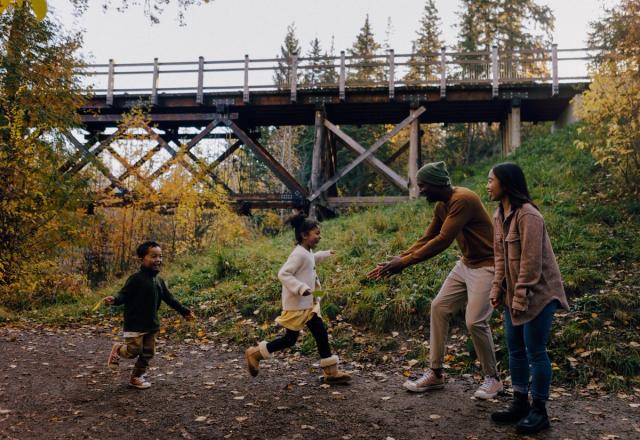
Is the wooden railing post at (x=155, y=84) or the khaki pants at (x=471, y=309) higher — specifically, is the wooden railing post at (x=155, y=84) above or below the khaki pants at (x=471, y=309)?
above

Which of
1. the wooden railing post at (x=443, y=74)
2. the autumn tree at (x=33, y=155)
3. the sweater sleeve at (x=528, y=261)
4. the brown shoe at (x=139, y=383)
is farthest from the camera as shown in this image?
the wooden railing post at (x=443, y=74)

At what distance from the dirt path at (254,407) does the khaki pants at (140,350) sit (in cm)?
25

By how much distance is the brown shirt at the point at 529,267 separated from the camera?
3.28 metres

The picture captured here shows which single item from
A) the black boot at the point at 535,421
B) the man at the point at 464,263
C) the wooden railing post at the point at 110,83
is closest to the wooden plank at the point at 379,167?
the wooden railing post at the point at 110,83

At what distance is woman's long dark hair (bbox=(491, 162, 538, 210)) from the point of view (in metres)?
3.47

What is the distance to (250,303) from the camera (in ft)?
26.7

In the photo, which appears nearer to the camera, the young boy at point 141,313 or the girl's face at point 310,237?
the girl's face at point 310,237

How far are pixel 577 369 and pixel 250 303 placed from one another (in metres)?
5.06

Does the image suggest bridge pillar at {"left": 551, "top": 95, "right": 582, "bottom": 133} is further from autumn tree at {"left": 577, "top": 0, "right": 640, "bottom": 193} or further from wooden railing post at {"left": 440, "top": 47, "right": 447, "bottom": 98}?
autumn tree at {"left": 577, "top": 0, "right": 640, "bottom": 193}

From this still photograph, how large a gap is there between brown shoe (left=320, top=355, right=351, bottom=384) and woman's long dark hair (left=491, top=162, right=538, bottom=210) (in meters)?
2.39

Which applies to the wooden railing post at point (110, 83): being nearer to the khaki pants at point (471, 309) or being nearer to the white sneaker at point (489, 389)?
the khaki pants at point (471, 309)

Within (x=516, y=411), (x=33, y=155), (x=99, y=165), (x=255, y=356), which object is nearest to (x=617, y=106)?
(x=516, y=411)

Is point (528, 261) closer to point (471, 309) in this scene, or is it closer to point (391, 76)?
point (471, 309)

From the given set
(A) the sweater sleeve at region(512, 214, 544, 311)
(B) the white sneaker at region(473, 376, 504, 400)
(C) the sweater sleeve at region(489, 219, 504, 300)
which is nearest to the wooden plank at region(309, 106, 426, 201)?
(B) the white sneaker at region(473, 376, 504, 400)
